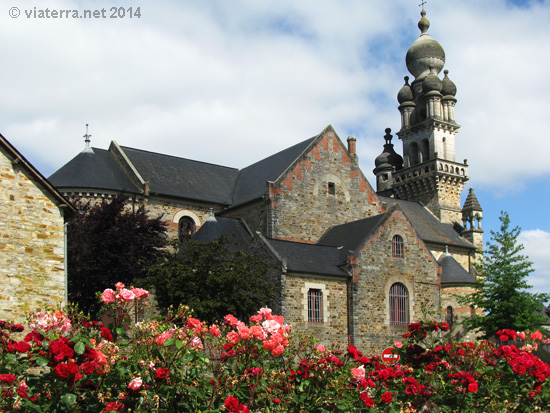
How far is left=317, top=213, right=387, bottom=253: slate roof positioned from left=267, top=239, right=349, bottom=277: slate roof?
68 cm

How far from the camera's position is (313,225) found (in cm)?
3478

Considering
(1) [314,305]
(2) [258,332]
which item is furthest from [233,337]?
(1) [314,305]

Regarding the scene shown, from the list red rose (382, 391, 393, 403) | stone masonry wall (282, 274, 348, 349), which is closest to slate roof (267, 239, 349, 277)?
stone masonry wall (282, 274, 348, 349)

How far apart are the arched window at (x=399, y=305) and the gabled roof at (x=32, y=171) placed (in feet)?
58.2

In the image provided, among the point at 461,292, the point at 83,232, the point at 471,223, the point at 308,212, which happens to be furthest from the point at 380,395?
the point at 471,223

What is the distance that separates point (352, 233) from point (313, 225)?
10.2 feet

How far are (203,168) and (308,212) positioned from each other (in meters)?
9.45

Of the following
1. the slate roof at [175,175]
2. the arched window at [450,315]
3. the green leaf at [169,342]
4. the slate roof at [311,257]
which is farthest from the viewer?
the arched window at [450,315]

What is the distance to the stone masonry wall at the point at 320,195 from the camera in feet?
111

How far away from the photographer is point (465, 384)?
29.6ft

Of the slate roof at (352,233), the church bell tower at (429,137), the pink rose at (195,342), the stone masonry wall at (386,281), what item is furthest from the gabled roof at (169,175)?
the pink rose at (195,342)

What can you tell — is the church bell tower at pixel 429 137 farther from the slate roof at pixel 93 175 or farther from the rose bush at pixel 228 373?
the rose bush at pixel 228 373

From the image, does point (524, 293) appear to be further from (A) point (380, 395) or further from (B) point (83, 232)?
(A) point (380, 395)

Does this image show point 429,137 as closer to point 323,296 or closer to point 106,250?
point 323,296
